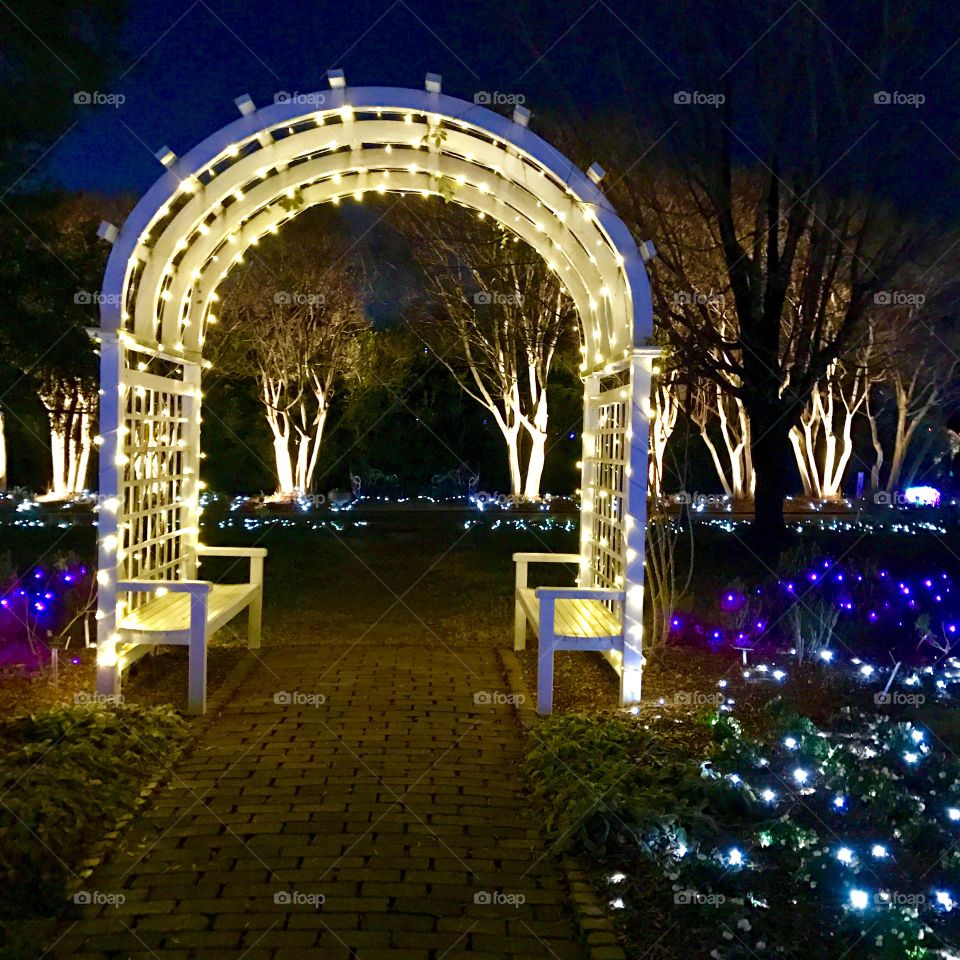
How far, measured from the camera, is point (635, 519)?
6.27m

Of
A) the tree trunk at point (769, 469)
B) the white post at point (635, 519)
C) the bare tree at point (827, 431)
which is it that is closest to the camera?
the white post at point (635, 519)

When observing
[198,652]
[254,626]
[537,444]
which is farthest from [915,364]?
[198,652]

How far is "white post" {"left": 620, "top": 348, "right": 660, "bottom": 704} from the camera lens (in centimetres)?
617

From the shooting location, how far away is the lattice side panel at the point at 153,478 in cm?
648

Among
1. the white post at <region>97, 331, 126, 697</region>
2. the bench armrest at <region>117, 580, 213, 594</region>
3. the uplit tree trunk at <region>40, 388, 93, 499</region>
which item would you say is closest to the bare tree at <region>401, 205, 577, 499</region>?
the uplit tree trunk at <region>40, 388, 93, 499</region>

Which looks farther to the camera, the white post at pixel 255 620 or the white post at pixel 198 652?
the white post at pixel 255 620

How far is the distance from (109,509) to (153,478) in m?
1.01

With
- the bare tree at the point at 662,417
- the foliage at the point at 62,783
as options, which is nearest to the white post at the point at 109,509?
the foliage at the point at 62,783

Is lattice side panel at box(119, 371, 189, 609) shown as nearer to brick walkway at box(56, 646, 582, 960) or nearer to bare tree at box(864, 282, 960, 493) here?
brick walkway at box(56, 646, 582, 960)

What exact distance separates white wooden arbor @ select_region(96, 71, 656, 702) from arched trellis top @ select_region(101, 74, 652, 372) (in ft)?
0.04

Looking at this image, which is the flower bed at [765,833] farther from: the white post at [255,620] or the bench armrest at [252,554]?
the bench armrest at [252,554]

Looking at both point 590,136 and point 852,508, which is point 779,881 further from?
point 852,508

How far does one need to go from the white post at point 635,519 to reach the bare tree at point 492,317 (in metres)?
10.6

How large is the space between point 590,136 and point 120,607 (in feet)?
27.1
